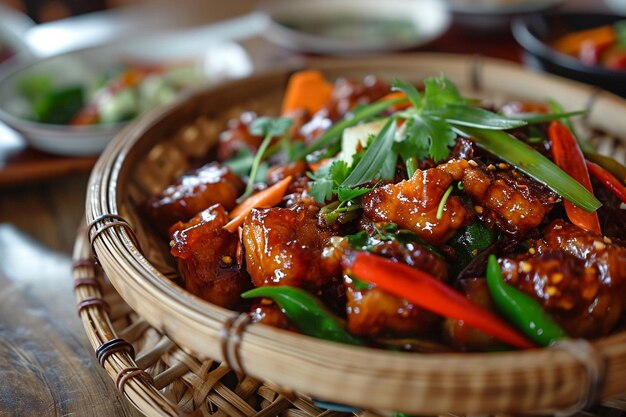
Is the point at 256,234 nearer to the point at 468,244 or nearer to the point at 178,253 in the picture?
the point at 178,253

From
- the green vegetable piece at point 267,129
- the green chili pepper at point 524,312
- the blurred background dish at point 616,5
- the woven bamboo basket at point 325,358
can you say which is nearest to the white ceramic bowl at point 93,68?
the woven bamboo basket at point 325,358

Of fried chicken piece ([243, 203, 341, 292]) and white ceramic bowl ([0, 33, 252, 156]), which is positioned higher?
white ceramic bowl ([0, 33, 252, 156])

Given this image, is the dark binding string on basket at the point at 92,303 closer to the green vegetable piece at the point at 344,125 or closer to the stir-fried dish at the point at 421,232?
the stir-fried dish at the point at 421,232

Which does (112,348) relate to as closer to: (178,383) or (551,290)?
(178,383)

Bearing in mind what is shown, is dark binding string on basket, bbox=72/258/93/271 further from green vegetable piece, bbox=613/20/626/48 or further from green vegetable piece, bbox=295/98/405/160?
green vegetable piece, bbox=613/20/626/48

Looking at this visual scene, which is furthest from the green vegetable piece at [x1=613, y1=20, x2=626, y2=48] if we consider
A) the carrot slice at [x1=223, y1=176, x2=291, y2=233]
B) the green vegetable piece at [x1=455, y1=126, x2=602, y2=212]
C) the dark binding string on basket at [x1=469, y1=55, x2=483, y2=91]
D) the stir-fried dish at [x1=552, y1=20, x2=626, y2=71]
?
the carrot slice at [x1=223, y1=176, x2=291, y2=233]
